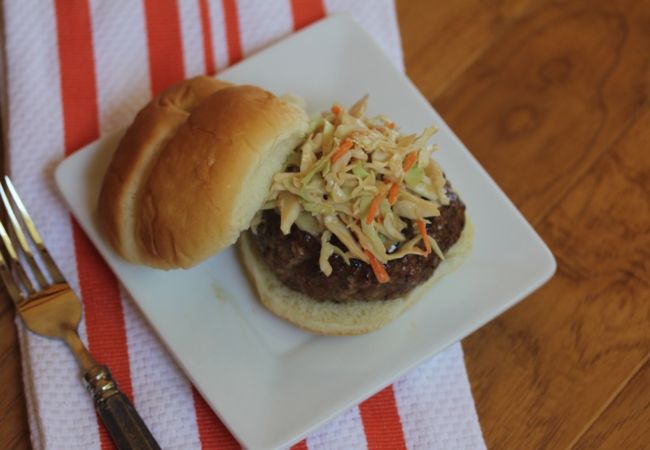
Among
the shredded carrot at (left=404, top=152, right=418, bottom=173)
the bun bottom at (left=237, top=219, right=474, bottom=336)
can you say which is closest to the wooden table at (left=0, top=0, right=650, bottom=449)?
the bun bottom at (left=237, top=219, right=474, bottom=336)

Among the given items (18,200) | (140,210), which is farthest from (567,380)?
(18,200)

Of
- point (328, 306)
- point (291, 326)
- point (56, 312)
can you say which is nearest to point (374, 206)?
point (328, 306)

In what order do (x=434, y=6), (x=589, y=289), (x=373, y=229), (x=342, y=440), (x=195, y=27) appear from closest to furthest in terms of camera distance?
(x=373, y=229)
(x=342, y=440)
(x=589, y=289)
(x=195, y=27)
(x=434, y=6)

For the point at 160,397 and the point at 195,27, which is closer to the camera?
the point at 160,397

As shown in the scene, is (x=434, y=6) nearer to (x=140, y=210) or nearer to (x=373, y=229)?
(x=373, y=229)

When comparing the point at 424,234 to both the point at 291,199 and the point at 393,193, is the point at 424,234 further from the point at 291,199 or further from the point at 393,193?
the point at 291,199

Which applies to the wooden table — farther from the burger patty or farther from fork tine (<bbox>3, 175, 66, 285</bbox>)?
the burger patty
